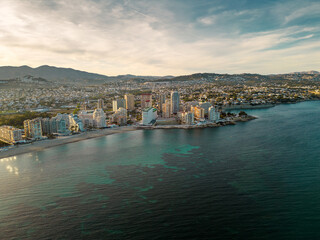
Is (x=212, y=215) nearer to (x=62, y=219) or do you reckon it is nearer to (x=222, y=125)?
(x=62, y=219)

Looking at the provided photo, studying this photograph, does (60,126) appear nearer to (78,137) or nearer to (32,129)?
(78,137)

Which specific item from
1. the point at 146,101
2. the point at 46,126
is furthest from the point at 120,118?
the point at 146,101

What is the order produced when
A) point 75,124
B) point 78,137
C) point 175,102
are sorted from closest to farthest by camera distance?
point 78,137
point 75,124
point 175,102

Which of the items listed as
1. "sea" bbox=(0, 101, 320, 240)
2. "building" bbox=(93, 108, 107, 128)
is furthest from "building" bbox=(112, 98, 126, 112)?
"sea" bbox=(0, 101, 320, 240)

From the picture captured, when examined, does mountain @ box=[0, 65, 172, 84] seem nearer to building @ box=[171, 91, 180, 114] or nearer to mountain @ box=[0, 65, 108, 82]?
mountain @ box=[0, 65, 108, 82]

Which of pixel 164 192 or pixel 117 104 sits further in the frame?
pixel 117 104
